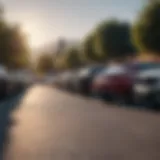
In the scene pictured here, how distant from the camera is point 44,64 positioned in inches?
5187

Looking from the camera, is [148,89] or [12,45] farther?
[12,45]

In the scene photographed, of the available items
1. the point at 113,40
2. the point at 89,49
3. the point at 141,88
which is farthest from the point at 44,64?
the point at 141,88

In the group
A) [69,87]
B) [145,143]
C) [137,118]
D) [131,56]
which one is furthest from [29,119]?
[131,56]

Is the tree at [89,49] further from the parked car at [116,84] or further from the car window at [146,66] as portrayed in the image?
the car window at [146,66]

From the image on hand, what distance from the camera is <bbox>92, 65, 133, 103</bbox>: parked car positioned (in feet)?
51.2

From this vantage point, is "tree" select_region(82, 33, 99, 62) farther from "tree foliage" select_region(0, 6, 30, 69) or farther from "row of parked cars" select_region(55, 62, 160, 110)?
"row of parked cars" select_region(55, 62, 160, 110)

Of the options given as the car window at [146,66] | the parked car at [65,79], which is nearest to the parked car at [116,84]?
the car window at [146,66]

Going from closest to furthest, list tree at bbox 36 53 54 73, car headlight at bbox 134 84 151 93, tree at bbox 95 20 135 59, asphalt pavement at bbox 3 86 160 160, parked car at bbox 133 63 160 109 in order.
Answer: asphalt pavement at bbox 3 86 160 160 → parked car at bbox 133 63 160 109 → car headlight at bbox 134 84 151 93 → tree at bbox 95 20 135 59 → tree at bbox 36 53 54 73

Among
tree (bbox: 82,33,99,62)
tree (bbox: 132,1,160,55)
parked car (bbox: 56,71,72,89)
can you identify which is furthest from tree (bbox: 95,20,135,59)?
parked car (bbox: 56,71,72,89)

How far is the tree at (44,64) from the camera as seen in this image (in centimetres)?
13012

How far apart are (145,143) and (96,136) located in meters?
1.18

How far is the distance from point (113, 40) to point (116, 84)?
102 ft

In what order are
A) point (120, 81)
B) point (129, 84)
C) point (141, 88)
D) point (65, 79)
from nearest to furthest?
point (141, 88) → point (129, 84) → point (120, 81) → point (65, 79)

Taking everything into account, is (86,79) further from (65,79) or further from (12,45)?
(12,45)
